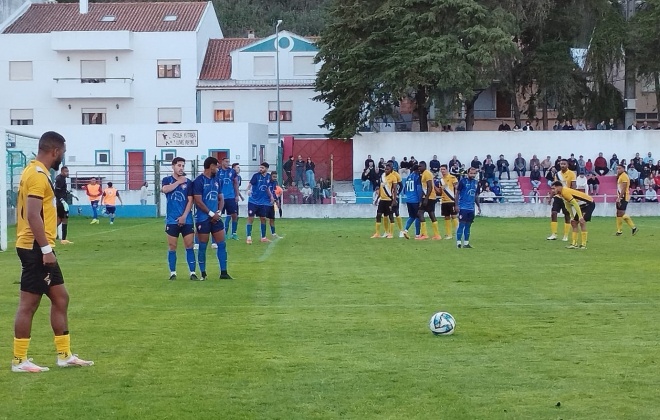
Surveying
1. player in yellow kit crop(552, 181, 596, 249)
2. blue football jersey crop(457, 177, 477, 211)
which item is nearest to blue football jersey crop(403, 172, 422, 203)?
blue football jersey crop(457, 177, 477, 211)

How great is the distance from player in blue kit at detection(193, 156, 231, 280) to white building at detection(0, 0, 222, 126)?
2031 inches

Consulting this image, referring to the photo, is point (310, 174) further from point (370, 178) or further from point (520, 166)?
point (520, 166)

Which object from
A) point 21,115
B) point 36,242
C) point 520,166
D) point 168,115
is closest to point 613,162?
point 520,166

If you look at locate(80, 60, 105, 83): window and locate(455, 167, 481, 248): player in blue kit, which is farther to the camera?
locate(80, 60, 105, 83): window

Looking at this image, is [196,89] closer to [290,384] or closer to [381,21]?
[381,21]

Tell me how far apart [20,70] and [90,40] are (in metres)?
5.15

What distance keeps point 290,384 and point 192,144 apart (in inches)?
1978

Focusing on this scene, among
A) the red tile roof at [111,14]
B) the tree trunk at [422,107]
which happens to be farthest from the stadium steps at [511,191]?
the red tile roof at [111,14]

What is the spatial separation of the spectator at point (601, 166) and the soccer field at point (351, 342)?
Result: 3046 cm

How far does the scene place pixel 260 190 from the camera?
2842 centimetres

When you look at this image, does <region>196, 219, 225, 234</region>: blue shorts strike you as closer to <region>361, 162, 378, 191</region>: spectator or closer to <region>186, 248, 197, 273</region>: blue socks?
<region>186, 248, 197, 273</region>: blue socks

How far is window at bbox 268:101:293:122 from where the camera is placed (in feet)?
228

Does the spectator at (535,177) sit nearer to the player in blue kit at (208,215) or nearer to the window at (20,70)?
the player in blue kit at (208,215)

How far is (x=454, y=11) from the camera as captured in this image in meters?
56.9
